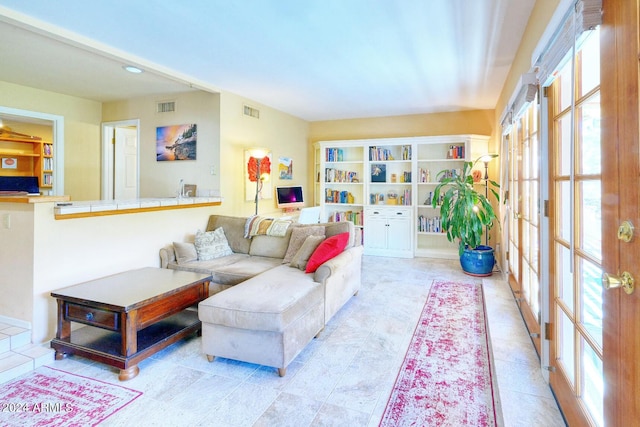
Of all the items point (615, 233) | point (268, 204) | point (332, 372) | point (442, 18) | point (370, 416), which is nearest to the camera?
point (615, 233)

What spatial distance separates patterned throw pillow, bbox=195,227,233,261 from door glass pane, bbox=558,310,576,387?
311cm

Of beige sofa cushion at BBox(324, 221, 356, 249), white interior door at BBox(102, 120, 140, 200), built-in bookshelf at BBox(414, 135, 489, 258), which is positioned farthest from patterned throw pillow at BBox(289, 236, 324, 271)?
white interior door at BBox(102, 120, 140, 200)

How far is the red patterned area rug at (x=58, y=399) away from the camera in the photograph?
1.83m

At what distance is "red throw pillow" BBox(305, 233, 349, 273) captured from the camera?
3023 millimetres

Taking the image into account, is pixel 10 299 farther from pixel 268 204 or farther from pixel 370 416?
pixel 268 204

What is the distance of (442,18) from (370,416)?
2.82 meters

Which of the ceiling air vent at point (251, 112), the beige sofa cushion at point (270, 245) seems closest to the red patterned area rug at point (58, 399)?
the beige sofa cushion at point (270, 245)

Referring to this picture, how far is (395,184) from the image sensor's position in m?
6.25

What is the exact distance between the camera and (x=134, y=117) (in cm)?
513

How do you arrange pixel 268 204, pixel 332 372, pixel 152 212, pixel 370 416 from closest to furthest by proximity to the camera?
pixel 370 416
pixel 332 372
pixel 152 212
pixel 268 204

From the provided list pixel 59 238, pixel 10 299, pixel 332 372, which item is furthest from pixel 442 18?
pixel 10 299

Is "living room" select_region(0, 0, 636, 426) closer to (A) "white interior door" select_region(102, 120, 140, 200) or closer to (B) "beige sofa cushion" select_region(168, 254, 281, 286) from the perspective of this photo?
(A) "white interior door" select_region(102, 120, 140, 200)

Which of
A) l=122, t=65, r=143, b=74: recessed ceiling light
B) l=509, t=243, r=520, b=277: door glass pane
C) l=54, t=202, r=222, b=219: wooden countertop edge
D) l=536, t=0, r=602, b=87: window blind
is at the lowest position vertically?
l=509, t=243, r=520, b=277: door glass pane

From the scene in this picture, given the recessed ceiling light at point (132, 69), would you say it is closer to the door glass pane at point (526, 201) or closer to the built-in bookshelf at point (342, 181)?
the built-in bookshelf at point (342, 181)
